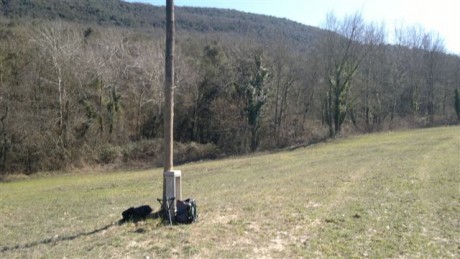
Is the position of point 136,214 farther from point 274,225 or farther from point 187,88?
point 187,88

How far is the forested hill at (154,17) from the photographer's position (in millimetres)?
54062

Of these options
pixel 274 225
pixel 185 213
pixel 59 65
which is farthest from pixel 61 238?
pixel 59 65

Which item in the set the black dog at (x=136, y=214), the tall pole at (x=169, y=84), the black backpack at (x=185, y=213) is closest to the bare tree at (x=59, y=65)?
the black dog at (x=136, y=214)

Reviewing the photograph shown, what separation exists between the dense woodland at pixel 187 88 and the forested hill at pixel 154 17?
0.36 metres

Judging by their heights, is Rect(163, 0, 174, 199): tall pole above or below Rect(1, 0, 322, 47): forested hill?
below

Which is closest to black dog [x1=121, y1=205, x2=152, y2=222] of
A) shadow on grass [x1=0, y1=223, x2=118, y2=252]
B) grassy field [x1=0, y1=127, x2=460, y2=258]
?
grassy field [x1=0, y1=127, x2=460, y2=258]

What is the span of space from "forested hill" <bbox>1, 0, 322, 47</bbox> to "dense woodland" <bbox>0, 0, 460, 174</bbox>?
0.36 m

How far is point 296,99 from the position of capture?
51.1 m

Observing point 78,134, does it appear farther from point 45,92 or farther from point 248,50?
point 248,50

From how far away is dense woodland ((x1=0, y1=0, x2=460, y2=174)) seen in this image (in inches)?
1340

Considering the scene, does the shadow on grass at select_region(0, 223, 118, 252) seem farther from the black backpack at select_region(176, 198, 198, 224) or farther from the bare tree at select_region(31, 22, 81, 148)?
the bare tree at select_region(31, 22, 81, 148)

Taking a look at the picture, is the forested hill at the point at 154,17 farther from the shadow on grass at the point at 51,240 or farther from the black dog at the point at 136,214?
the shadow on grass at the point at 51,240

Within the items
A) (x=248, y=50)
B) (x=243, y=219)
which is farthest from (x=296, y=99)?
(x=243, y=219)

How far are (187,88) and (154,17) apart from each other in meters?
25.7
